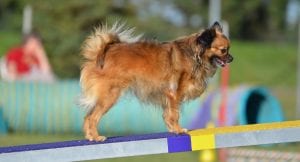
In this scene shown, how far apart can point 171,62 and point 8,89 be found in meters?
11.4

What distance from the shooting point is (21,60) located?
23656 millimetres

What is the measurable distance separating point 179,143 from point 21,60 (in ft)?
60.0

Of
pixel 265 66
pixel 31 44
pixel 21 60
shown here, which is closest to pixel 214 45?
pixel 21 60

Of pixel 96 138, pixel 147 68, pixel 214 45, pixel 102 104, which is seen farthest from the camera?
pixel 214 45

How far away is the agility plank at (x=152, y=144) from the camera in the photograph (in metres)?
5.55

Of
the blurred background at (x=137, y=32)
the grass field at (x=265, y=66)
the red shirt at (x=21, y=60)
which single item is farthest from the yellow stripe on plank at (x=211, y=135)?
the grass field at (x=265, y=66)

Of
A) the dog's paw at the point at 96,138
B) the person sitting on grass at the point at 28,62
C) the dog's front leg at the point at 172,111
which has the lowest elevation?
the dog's paw at the point at 96,138

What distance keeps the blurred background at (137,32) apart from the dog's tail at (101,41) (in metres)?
1.26

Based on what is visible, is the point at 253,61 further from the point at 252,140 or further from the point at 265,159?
the point at 252,140

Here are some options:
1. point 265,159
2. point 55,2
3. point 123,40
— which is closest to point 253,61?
point 55,2

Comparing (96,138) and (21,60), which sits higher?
(21,60)

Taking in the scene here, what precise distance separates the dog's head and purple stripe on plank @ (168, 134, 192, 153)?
129cm

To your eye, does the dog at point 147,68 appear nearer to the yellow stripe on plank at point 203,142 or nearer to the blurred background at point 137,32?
the yellow stripe on plank at point 203,142

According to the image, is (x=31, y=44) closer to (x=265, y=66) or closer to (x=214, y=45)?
(x=265, y=66)
